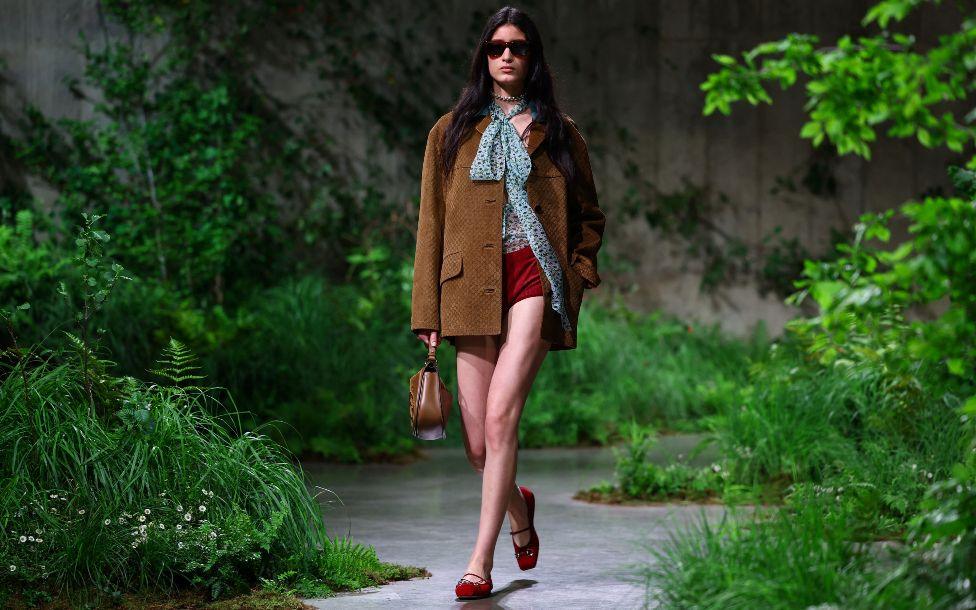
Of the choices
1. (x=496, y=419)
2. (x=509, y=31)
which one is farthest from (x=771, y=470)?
(x=509, y=31)

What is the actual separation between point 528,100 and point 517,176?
1.06ft

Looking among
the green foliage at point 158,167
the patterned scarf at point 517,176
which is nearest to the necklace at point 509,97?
the patterned scarf at point 517,176

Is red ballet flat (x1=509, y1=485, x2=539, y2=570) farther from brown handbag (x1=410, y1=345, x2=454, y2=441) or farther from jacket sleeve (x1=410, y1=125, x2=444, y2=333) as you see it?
jacket sleeve (x1=410, y1=125, x2=444, y2=333)

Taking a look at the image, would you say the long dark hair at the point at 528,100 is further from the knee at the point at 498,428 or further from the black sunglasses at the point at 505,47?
the knee at the point at 498,428

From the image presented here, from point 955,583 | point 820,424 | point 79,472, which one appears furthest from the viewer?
point 820,424

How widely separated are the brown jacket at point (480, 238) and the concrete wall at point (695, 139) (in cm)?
710

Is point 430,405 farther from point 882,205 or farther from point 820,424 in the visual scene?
point 882,205

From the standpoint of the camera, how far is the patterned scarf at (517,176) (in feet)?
14.0

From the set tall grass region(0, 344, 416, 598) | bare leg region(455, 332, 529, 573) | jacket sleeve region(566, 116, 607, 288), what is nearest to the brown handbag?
bare leg region(455, 332, 529, 573)

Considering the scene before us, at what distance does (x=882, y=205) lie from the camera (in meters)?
12.1

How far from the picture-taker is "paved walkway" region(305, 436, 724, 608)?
414cm

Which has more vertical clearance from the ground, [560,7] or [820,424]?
[560,7]

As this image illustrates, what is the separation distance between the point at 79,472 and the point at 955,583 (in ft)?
8.36

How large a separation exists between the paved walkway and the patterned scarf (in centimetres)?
87
